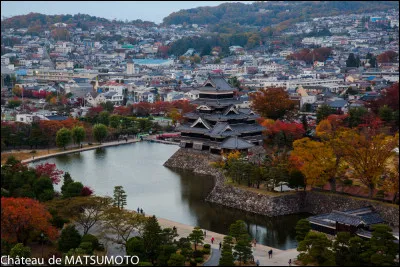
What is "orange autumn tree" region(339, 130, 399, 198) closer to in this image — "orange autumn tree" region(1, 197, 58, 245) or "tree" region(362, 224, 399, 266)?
"tree" region(362, 224, 399, 266)

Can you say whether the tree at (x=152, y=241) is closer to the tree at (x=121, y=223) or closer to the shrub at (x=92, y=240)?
the tree at (x=121, y=223)

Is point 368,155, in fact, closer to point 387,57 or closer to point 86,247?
point 86,247

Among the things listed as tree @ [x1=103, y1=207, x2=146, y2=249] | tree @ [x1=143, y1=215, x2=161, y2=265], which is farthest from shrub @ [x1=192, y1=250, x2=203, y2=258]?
tree @ [x1=103, y1=207, x2=146, y2=249]

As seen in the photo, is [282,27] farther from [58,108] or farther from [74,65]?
[58,108]

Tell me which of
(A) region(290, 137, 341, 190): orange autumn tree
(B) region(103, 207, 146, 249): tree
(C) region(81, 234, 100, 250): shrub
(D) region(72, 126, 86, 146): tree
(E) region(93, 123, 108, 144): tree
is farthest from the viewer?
(E) region(93, 123, 108, 144): tree

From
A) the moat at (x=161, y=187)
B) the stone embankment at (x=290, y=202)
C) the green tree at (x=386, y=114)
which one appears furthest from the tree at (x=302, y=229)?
the green tree at (x=386, y=114)

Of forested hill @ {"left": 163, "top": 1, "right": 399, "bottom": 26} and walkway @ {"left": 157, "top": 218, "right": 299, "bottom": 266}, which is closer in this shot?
walkway @ {"left": 157, "top": 218, "right": 299, "bottom": 266}

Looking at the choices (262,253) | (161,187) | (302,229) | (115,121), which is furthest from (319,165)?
(115,121)
